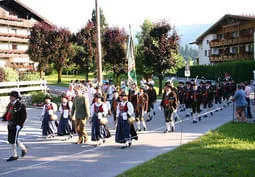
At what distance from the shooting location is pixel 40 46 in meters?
38.2

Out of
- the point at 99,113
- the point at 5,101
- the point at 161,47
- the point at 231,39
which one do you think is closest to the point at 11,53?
the point at 161,47

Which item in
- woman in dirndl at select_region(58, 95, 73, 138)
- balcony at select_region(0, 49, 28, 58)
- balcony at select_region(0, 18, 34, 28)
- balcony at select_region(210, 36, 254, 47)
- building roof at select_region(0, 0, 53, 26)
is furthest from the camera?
balcony at select_region(210, 36, 254, 47)

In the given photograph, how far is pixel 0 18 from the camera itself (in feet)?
140

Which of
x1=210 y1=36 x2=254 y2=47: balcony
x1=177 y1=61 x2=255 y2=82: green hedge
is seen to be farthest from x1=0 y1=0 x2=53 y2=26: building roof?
x1=210 y1=36 x2=254 y2=47: balcony

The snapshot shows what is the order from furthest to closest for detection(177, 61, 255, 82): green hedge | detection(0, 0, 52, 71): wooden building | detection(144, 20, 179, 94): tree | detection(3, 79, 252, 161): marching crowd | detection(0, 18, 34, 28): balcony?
detection(177, 61, 255, 82): green hedge < detection(0, 18, 34, 28): balcony < detection(0, 0, 52, 71): wooden building < detection(144, 20, 179, 94): tree < detection(3, 79, 252, 161): marching crowd

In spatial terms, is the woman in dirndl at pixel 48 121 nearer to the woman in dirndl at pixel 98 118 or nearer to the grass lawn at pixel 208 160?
the woman in dirndl at pixel 98 118

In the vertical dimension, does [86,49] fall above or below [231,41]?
below

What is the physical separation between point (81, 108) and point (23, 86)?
48.4 feet

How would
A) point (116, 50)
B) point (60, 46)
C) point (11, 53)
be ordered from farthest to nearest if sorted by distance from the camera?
1. point (11, 53)
2. point (60, 46)
3. point (116, 50)

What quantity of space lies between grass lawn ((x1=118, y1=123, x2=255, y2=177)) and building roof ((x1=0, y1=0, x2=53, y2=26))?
36.3 meters

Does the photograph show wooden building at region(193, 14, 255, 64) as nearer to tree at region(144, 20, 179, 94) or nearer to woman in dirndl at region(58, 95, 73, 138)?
tree at region(144, 20, 179, 94)

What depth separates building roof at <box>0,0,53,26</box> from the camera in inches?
1764

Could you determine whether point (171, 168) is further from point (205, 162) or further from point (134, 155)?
point (134, 155)

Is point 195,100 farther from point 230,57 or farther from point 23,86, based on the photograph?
point 230,57
